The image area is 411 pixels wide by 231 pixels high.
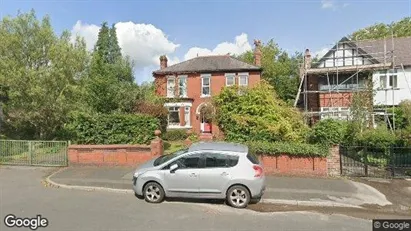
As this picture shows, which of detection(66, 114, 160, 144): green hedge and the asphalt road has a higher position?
detection(66, 114, 160, 144): green hedge

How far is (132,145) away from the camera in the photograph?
12.8m

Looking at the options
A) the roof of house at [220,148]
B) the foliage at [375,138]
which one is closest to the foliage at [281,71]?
the foliage at [375,138]

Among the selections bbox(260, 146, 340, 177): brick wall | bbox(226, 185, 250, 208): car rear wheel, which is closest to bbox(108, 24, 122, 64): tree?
bbox(260, 146, 340, 177): brick wall

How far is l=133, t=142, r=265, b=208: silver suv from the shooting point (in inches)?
316

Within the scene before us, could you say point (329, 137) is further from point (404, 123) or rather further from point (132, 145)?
point (404, 123)

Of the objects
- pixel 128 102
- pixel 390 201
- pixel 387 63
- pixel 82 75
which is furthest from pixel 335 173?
pixel 82 75

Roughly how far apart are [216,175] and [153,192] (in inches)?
71.7

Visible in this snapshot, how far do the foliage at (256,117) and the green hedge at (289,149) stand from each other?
0.65 m

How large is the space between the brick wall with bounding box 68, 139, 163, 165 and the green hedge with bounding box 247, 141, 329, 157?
4212 mm

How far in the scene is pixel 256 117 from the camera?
13172 millimetres

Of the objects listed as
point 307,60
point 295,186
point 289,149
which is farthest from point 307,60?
point 295,186

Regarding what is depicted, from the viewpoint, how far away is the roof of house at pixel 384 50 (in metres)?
23.0

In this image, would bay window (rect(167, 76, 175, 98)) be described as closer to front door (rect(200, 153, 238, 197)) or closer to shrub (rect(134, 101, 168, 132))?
shrub (rect(134, 101, 168, 132))

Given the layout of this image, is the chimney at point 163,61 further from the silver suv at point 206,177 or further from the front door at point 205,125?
the silver suv at point 206,177
